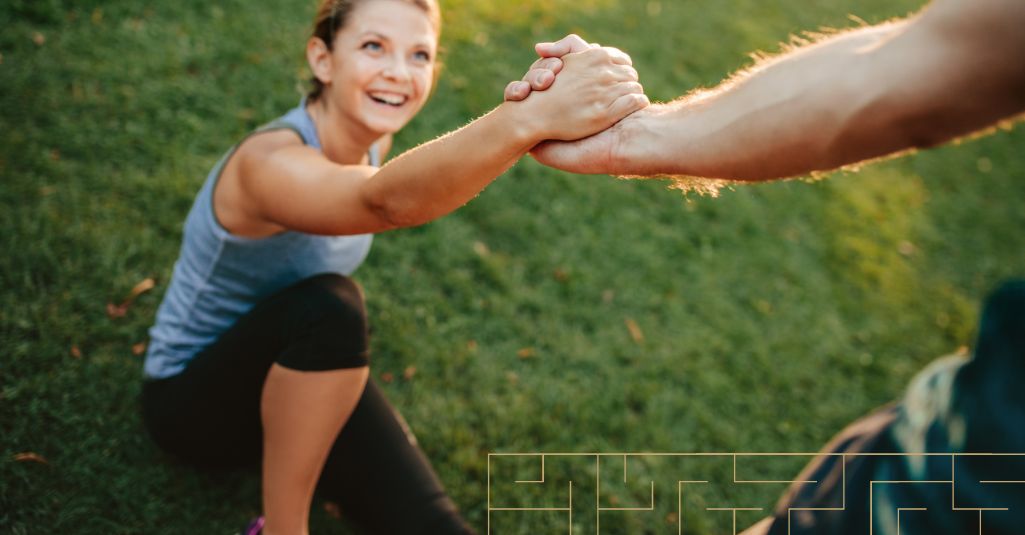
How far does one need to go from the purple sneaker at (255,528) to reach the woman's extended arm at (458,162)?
3.53 feet

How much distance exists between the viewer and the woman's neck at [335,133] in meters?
2.32

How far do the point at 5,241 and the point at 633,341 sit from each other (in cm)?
285

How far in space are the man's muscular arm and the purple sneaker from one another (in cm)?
176

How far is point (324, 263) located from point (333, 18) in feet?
2.67

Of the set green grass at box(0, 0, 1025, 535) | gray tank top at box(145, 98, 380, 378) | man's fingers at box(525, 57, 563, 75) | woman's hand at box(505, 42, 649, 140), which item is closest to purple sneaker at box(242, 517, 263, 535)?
green grass at box(0, 0, 1025, 535)

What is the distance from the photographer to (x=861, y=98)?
1.20m

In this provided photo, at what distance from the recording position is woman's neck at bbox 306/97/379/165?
232 centimetres

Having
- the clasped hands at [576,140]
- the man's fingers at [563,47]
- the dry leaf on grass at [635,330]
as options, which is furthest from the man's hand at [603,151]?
the dry leaf on grass at [635,330]

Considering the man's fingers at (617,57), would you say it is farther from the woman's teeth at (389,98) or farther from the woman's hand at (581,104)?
the woman's teeth at (389,98)

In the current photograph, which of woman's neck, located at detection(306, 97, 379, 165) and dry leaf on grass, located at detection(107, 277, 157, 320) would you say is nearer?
woman's neck, located at detection(306, 97, 379, 165)

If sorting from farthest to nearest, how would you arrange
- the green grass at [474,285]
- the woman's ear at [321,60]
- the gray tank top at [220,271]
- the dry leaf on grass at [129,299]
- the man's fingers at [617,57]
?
the dry leaf on grass at [129,299] → the green grass at [474,285] → the woman's ear at [321,60] → the gray tank top at [220,271] → the man's fingers at [617,57]

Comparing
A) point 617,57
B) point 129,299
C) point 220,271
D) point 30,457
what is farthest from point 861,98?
point 129,299

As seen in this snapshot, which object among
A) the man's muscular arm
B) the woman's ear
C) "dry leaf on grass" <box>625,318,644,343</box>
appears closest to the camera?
the man's muscular arm

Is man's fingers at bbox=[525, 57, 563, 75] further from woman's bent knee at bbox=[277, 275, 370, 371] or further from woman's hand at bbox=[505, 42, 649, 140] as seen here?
woman's bent knee at bbox=[277, 275, 370, 371]
